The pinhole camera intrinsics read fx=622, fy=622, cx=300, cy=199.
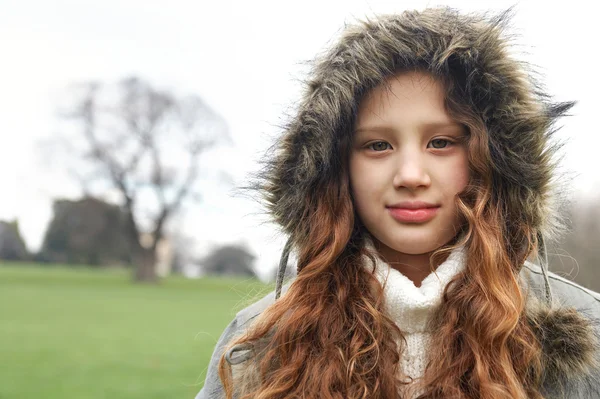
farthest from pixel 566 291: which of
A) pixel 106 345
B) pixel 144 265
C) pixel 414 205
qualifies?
pixel 144 265

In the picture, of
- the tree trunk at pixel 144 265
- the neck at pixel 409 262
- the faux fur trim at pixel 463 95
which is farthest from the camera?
the tree trunk at pixel 144 265

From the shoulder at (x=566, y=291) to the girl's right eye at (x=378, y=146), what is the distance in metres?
0.66

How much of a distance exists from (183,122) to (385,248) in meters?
39.6

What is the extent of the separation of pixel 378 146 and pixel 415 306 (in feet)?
1.71

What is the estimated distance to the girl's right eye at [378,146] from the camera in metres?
2.00

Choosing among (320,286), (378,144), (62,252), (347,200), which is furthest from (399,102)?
(62,252)

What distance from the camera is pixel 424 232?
1.96 meters

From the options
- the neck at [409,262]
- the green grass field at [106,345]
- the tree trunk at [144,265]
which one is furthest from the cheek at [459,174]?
the tree trunk at [144,265]

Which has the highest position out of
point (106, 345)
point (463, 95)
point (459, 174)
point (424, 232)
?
point (463, 95)

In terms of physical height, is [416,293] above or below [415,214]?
below

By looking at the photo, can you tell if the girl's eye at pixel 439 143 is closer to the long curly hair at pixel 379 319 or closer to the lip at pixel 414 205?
the long curly hair at pixel 379 319

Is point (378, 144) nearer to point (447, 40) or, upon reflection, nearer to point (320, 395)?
point (447, 40)

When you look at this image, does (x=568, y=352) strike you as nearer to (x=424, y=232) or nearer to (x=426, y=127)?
(x=424, y=232)

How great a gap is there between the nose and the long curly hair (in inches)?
6.0
